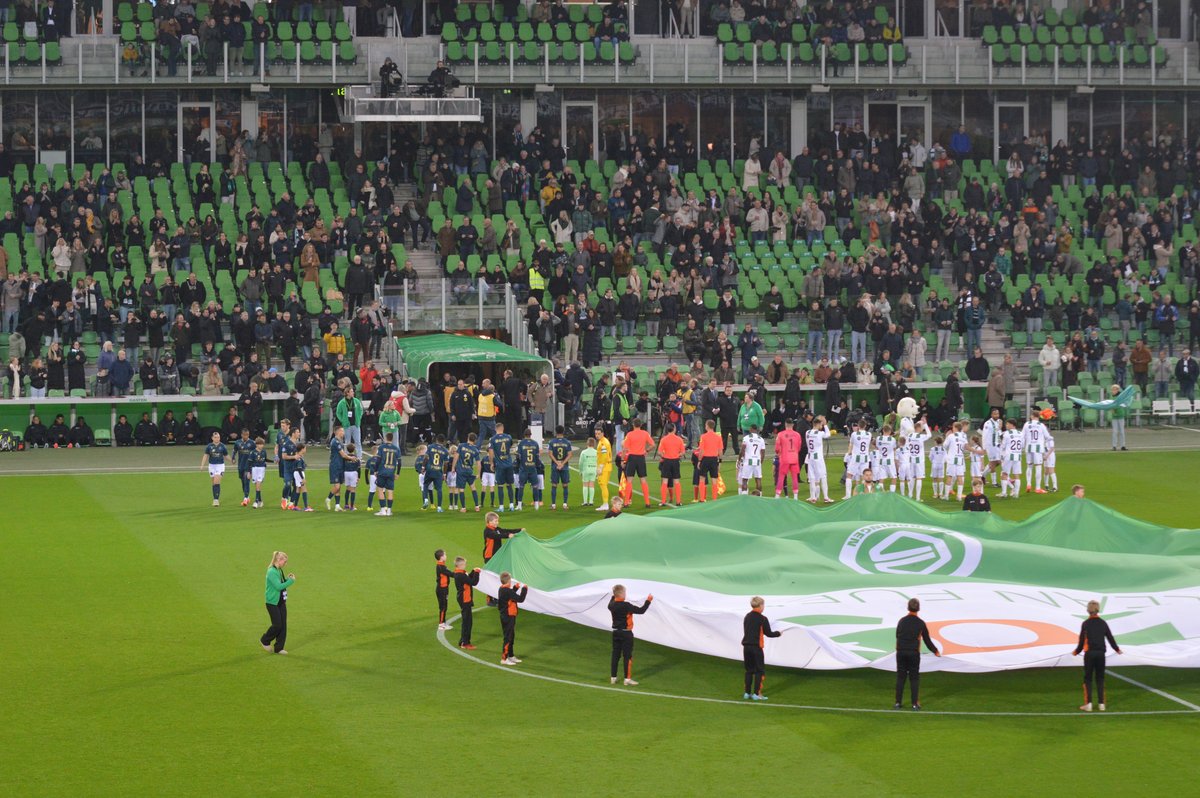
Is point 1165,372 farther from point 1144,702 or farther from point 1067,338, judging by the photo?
point 1144,702

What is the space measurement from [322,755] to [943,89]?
44.8 metres

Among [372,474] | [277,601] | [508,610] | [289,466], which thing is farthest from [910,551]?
[289,466]

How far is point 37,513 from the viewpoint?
30.8 meters

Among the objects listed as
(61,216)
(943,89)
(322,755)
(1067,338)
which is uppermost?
(943,89)

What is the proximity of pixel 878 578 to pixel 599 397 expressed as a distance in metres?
19.3

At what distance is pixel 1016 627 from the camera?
62.3ft

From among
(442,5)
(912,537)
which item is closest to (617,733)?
(912,537)

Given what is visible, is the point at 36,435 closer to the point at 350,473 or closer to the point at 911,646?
the point at 350,473

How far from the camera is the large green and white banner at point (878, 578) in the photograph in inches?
736

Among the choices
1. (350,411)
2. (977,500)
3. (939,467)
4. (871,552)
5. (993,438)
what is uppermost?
(350,411)

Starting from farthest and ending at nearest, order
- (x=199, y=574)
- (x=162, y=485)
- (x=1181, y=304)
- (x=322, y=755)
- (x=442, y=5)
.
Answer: (x=442, y=5), (x=1181, y=304), (x=162, y=485), (x=199, y=574), (x=322, y=755)

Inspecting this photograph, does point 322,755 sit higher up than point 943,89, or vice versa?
point 943,89

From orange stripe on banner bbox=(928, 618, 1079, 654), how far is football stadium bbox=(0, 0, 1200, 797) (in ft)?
0.16

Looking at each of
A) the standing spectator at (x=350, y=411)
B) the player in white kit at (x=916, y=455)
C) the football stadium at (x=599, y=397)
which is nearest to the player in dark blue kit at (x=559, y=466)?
the football stadium at (x=599, y=397)
